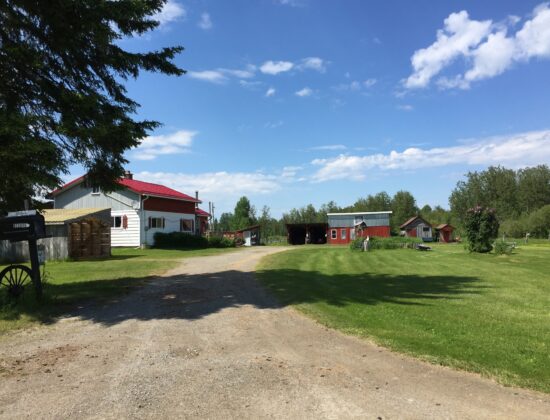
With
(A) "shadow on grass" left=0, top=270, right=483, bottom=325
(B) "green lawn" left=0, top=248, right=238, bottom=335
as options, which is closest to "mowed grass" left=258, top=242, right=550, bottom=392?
(A) "shadow on grass" left=0, top=270, right=483, bottom=325

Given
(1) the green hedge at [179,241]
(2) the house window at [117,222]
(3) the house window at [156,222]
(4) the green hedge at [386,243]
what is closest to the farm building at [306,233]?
(4) the green hedge at [386,243]

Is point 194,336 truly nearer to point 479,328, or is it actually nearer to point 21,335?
point 21,335

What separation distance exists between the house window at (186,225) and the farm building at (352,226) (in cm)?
2041

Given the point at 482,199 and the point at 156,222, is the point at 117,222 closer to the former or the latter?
the point at 156,222

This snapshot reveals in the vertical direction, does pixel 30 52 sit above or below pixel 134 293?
above

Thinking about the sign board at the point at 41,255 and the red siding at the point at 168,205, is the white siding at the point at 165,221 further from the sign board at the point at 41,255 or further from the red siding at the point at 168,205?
the sign board at the point at 41,255

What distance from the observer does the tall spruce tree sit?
950cm

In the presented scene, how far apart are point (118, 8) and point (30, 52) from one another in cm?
215

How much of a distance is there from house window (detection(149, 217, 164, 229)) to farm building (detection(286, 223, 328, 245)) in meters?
23.9

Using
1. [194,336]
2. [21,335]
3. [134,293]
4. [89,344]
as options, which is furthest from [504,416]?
[134,293]

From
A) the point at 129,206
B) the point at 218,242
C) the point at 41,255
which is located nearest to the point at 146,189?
the point at 129,206

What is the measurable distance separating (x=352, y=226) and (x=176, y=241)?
88.4 ft

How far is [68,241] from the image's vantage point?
26375 millimetres

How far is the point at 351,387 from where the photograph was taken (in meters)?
5.44
